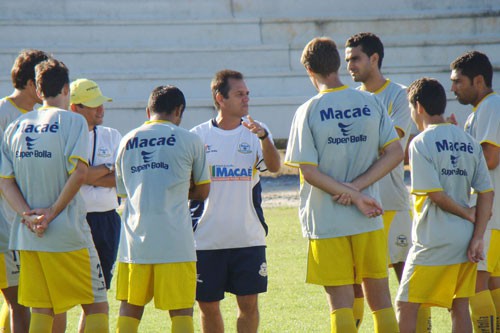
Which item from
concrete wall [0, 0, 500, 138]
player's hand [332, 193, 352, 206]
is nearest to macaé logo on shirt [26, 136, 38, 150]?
player's hand [332, 193, 352, 206]

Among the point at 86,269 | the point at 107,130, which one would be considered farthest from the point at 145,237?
the point at 107,130

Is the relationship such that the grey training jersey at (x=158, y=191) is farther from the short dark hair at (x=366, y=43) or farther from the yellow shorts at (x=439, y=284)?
the short dark hair at (x=366, y=43)

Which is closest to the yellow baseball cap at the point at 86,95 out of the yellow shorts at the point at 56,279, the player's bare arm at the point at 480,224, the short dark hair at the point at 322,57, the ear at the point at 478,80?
the yellow shorts at the point at 56,279

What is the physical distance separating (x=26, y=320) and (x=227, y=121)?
2.04m

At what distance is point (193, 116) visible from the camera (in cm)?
2252

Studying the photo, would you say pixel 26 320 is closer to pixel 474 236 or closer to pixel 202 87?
pixel 474 236

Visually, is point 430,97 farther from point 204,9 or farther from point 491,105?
point 204,9

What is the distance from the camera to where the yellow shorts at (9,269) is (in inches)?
268

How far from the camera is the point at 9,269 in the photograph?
6820 millimetres

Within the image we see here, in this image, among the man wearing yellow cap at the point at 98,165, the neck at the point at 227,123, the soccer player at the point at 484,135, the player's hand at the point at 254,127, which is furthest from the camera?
the man wearing yellow cap at the point at 98,165

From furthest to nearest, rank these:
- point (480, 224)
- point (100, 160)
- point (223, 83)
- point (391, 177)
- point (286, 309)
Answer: point (286, 309) < point (391, 177) < point (100, 160) < point (223, 83) < point (480, 224)

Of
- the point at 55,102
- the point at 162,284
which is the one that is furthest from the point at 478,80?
the point at 55,102

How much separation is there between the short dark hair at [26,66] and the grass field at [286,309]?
2477 millimetres

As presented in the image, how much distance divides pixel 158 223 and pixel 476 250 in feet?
6.89
